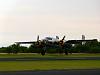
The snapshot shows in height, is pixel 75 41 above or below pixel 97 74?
above

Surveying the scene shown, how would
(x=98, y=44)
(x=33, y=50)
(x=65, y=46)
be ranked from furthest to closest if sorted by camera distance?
1. (x=98, y=44)
2. (x=33, y=50)
3. (x=65, y=46)

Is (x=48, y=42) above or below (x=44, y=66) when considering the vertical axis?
above

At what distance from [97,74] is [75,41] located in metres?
73.0

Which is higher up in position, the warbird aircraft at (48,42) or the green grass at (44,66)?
the warbird aircraft at (48,42)

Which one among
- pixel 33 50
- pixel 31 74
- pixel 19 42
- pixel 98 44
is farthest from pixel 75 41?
pixel 31 74

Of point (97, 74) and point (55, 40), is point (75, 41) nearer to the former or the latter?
point (55, 40)

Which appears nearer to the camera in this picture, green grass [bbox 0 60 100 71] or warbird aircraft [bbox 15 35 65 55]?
green grass [bbox 0 60 100 71]

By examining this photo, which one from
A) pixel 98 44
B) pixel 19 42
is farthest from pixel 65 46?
pixel 98 44

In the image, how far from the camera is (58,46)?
90.4m

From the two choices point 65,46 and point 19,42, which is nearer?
point 65,46

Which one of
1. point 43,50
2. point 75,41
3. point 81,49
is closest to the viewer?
point 43,50

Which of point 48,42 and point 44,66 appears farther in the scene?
point 48,42

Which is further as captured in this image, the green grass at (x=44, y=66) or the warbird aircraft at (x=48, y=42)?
the warbird aircraft at (x=48, y=42)

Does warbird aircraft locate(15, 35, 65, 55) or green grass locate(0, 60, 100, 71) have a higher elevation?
warbird aircraft locate(15, 35, 65, 55)
